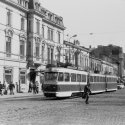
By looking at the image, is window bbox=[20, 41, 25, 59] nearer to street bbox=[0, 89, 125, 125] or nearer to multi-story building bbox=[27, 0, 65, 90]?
multi-story building bbox=[27, 0, 65, 90]

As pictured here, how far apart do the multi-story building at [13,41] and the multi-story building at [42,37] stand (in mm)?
1200

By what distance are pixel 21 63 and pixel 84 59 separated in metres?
35.0

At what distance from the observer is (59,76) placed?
106 feet

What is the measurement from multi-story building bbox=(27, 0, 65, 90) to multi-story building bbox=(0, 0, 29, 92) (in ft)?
3.94

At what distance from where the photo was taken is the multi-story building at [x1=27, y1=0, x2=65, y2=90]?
51.0 metres

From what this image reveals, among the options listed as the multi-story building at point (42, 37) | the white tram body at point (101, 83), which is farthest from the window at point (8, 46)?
the white tram body at point (101, 83)

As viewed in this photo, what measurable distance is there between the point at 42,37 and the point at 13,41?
30.4ft

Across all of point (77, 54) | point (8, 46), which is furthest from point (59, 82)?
point (77, 54)

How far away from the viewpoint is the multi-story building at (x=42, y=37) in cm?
5097

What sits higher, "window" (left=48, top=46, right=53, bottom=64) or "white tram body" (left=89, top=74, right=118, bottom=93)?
"window" (left=48, top=46, right=53, bottom=64)

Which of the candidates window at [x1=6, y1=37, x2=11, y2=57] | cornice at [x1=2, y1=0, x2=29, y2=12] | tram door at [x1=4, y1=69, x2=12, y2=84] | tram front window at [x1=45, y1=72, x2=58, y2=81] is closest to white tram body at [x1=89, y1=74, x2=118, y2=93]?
tram door at [x1=4, y1=69, x2=12, y2=84]

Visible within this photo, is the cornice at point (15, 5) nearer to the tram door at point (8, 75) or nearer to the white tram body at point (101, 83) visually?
the tram door at point (8, 75)

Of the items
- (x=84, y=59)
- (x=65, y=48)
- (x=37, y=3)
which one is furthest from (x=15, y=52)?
(x=84, y=59)

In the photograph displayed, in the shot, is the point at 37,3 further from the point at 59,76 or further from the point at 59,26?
the point at 59,76
